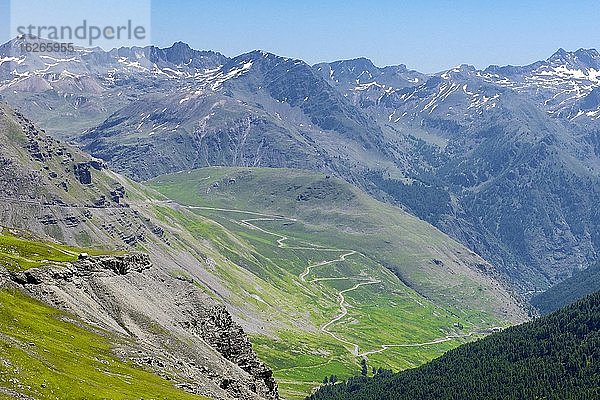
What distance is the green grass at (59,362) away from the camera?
78.6m

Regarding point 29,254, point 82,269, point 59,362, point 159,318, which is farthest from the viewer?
point 29,254

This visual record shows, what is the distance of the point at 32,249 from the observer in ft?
458

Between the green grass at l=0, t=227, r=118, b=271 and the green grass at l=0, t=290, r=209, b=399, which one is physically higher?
the green grass at l=0, t=227, r=118, b=271

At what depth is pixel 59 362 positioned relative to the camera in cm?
8912

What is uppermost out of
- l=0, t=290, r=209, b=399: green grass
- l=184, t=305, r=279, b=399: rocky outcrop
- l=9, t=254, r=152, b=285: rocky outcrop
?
l=9, t=254, r=152, b=285: rocky outcrop

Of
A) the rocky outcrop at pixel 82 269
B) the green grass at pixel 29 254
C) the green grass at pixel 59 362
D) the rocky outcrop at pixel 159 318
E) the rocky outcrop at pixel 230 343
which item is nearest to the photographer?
the green grass at pixel 59 362

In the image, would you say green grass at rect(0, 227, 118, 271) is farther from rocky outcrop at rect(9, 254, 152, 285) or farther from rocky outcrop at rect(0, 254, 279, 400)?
rocky outcrop at rect(0, 254, 279, 400)

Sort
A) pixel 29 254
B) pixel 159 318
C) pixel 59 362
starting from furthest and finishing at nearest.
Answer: pixel 29 254 < pixel 159 318 < pixel 59 362

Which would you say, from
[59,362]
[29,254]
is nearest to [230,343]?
[29,254]

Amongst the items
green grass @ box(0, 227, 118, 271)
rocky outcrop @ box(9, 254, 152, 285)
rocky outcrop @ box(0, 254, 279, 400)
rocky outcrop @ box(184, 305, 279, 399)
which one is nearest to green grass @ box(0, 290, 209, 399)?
rocky outcrop @ box(0, 254, 279, 400)

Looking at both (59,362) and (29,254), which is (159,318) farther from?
(59,362)

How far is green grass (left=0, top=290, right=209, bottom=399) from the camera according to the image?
78625mm

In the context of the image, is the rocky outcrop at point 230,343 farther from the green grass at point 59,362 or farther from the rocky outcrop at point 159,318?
the green grass at point 59,362

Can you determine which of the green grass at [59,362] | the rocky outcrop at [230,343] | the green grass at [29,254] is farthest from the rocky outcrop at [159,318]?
the green grass at [59,362]
